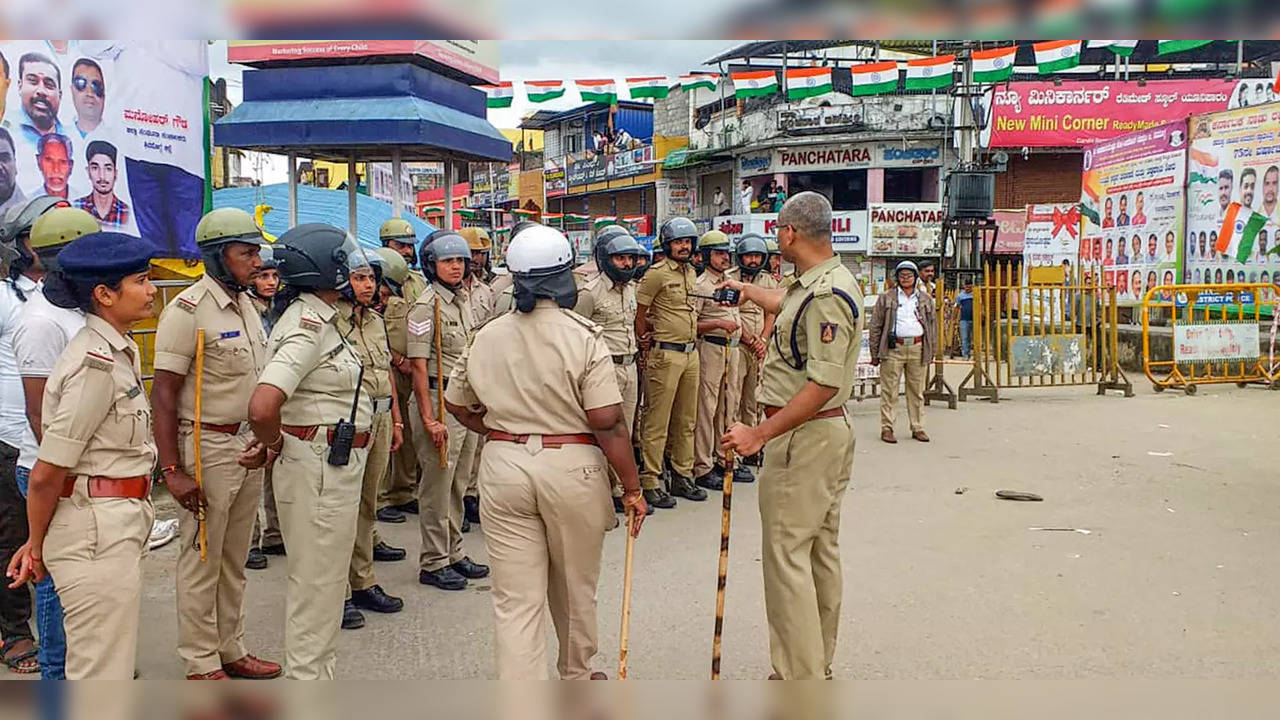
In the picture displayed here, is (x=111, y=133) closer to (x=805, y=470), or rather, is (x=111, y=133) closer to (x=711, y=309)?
(x=711, y=309)

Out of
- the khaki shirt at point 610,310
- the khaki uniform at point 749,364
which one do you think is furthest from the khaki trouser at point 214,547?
the khaki uniform at point 749,364

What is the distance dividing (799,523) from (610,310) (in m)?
3.49

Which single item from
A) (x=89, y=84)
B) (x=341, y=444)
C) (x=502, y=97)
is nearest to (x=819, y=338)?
(x=341, y=444)

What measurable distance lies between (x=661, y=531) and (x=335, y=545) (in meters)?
3.42

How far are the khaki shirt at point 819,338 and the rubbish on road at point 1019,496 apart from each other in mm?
4399

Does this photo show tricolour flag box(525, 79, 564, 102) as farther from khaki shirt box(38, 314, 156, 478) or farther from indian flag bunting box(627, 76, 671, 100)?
khaki shirt box(38, 314, 156, 478)

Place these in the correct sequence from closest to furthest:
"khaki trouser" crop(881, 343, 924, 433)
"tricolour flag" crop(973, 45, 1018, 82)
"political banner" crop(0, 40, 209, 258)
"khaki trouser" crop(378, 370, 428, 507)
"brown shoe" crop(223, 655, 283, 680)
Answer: "brown shoe" crop(223, 655, 283, 680), "political banner" crop(0, 40, 209, 258), "khaki trouser" crop(378, 370, 428, 507), "khaki trouser" crop(881, 343, 924, 433), "tricolour flag" crop(973, 45, 1018, 82)

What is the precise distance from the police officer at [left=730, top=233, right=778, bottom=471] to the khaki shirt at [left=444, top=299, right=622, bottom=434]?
5.13 meters

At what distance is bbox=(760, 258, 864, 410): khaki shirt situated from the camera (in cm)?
371

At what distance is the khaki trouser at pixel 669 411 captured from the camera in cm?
749

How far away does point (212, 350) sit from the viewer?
3.95m

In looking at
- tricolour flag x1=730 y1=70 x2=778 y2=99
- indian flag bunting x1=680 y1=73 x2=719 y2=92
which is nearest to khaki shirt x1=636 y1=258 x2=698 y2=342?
tricolour flag x1=730 y1=70 x2=778 y2=99

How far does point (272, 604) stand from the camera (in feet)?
17.1

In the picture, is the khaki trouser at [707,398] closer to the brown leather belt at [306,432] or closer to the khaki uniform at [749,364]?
the khaki uniform at [749,364]
